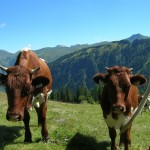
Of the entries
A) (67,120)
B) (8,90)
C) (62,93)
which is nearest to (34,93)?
(8,90)

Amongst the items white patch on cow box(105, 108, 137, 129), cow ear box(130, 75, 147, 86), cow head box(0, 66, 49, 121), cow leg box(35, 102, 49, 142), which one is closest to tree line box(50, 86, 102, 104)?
cow leg box(35, 102, 49, 142)

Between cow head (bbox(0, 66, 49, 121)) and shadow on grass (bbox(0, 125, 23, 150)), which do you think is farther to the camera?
shadow on grass (bbox(0, 125, 23, 150))

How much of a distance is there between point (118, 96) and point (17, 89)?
3.47 metres

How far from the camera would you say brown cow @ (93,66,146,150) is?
38.8 feet

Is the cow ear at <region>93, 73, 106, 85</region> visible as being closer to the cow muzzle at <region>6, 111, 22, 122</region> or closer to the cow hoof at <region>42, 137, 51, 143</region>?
the cow hoof at <region>42, 137, 51, 143</region>

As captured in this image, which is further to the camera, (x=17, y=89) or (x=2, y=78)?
(x=2, y=78)

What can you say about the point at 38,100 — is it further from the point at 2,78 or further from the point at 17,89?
the point at 17,89

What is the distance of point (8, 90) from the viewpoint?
449 inches

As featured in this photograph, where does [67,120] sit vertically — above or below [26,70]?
below

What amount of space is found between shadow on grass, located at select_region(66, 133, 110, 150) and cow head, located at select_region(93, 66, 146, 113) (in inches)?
99.4

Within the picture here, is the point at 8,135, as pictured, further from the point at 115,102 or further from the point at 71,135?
the point at 115,102

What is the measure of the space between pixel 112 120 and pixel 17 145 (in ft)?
12.2

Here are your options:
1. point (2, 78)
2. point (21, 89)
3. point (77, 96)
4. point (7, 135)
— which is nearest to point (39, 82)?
point (21, 89)

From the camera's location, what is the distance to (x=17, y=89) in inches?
447
